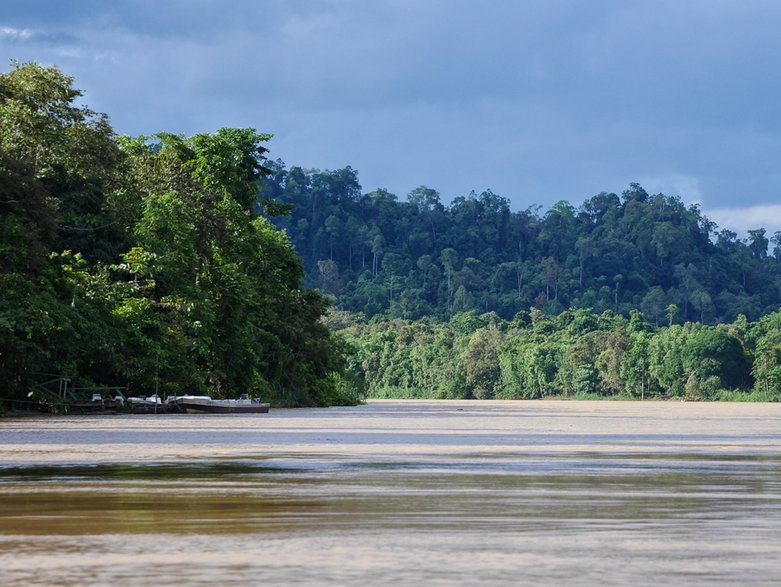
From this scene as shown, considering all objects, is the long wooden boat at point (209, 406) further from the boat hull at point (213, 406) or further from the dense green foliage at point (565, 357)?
the dense green foliage at point (565, 357)

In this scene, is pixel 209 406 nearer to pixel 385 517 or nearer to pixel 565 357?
pixel 385 517

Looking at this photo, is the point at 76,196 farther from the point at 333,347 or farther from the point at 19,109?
the point at 333,347

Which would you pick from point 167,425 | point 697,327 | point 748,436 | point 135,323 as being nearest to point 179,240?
point 135,323

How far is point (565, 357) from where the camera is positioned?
13575cm

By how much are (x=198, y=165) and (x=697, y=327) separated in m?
83.0

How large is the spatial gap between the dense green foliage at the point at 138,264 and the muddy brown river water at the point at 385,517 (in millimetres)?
17975

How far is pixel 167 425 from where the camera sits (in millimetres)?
34062

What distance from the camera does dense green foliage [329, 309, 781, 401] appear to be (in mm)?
122438

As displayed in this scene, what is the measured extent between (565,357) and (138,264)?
9131 cm

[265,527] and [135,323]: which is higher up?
[135,323]

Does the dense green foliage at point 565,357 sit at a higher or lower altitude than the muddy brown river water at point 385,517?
higher

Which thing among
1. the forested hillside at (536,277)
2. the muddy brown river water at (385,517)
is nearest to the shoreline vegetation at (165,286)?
the muddy brown river water at (385,517)

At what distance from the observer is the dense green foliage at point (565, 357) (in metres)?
122

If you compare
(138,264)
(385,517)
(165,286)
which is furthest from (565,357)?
(385,517)
